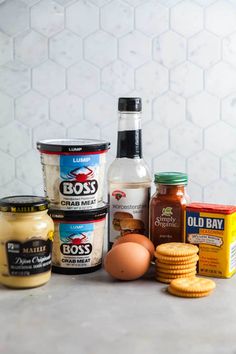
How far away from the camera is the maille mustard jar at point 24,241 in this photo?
1092mm

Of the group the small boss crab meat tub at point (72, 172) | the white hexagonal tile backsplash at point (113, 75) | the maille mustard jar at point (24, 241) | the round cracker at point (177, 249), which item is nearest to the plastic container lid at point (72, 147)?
the small boss crab meat tub at point (72, 172)

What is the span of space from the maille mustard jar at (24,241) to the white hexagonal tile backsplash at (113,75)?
3.21ft

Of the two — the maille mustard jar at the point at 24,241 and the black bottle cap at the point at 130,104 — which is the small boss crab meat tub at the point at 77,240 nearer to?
the maille mustard jar at the point at 24,241

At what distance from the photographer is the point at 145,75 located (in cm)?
208

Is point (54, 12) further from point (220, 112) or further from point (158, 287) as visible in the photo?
point (158, 287)

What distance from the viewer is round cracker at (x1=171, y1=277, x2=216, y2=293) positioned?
3.56ft

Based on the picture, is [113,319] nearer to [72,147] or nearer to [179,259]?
[179,259]

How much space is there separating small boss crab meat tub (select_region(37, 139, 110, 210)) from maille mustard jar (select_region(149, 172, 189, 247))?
0.38ft

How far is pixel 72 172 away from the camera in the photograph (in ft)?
3.85

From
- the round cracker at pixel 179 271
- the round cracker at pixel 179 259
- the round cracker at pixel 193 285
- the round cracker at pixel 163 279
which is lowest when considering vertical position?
the round cracker at pixel 163 279

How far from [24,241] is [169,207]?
0.29 m

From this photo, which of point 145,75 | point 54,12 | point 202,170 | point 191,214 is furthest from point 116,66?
point 191,214

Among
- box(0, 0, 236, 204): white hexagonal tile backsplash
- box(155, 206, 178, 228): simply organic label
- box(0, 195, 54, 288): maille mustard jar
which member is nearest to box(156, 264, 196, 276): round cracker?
box(155, 206, 178, 228): simply organic label

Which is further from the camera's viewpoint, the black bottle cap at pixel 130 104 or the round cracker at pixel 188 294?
the black bottle cap at pixel 130 104
